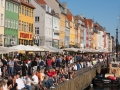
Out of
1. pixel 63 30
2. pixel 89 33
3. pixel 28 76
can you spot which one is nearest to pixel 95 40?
pixel 89 33

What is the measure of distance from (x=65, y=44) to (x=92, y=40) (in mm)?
55982

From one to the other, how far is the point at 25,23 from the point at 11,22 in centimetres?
657

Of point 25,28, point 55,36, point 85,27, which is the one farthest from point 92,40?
point 25,28

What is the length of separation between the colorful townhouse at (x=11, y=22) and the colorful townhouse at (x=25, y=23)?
5.57 feet

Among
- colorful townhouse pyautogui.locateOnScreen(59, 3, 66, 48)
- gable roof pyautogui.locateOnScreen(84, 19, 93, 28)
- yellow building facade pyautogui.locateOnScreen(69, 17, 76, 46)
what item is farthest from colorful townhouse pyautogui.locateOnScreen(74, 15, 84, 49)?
colorful townhouse pyautogui.locateOnScreen(59, 3, 66, 48)

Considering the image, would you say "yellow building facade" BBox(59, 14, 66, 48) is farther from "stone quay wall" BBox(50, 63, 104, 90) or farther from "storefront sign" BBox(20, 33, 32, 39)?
"stone quay wall" BBox(50, 63, 104, 90)

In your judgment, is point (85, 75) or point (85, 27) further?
point (85, 27)

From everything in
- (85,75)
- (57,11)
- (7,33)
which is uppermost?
(57,11)

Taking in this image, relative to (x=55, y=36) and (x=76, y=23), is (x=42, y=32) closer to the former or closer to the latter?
(x=55, y=36)

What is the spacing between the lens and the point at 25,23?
60688 millimetres

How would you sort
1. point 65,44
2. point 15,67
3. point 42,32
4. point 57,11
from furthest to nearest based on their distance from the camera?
point 65,44, point 57,11, point 42,32, point 15,67

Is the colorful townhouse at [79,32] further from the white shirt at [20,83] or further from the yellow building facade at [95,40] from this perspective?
the white shirt at [20,83]

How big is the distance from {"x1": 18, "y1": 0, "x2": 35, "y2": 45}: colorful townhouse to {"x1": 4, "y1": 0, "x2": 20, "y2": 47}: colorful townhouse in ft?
5.57

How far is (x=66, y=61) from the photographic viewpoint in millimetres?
41375
